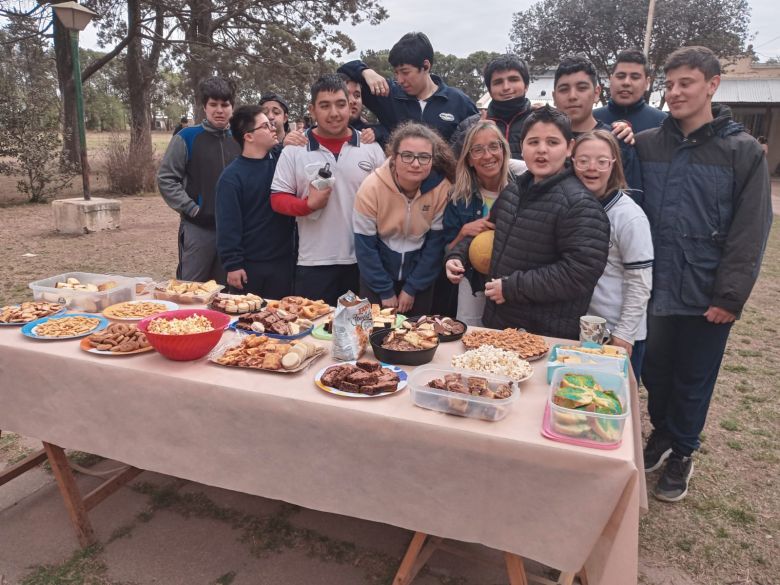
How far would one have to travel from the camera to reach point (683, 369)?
2.72 metres

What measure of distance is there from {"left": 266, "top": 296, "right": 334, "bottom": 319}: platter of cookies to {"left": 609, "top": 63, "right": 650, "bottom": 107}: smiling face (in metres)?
2.01

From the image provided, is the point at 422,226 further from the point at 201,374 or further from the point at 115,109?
the point at 115,109

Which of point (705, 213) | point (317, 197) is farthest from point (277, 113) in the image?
point (705, 213)

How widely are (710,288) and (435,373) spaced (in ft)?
4.90

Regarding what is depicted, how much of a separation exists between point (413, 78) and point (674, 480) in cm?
268

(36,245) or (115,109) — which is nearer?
(36,245)

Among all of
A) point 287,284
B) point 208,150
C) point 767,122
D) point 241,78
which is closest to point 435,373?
point 287,284

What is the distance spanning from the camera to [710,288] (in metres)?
2.52

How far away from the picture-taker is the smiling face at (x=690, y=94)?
7.89ft

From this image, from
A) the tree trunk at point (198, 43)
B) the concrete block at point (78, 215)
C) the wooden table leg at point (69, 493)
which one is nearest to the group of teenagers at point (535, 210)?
the wooden table leg at point (69, 493)

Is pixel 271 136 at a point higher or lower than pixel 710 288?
higher

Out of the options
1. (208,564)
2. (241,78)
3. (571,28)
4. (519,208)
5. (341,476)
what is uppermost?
(571,28)

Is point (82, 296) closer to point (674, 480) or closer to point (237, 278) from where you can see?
point (237, 278)

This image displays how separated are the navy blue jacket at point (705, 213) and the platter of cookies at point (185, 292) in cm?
213
